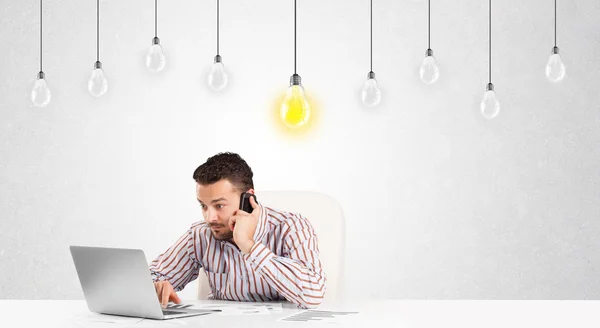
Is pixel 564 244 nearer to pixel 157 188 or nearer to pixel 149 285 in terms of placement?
pixel 157 188

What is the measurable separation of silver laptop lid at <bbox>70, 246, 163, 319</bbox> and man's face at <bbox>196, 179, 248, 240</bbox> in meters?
0.44

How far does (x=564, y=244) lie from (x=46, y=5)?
3.15 metres

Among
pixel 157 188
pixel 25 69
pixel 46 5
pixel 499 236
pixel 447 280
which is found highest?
pixel 46 5

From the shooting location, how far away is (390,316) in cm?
168

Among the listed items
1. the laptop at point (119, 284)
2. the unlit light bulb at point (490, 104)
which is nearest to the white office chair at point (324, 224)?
the laptop at point (119, 284)

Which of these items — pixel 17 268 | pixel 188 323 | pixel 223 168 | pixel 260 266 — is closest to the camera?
pixel 188 323

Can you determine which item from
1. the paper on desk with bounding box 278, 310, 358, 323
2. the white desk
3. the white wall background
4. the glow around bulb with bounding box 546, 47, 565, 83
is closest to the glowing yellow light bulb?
the white desk

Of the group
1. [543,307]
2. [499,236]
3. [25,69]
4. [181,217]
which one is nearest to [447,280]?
[499,236]

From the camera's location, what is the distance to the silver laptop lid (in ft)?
5.03

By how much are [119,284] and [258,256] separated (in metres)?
0.42

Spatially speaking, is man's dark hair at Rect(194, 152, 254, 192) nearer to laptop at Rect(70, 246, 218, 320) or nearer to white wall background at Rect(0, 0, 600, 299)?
laptop at Rect(70, 246, 218, 320)

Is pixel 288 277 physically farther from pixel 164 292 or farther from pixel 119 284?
pixel 119 284

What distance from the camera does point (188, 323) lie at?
1.49 metres

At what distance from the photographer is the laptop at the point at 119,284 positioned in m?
1.53
